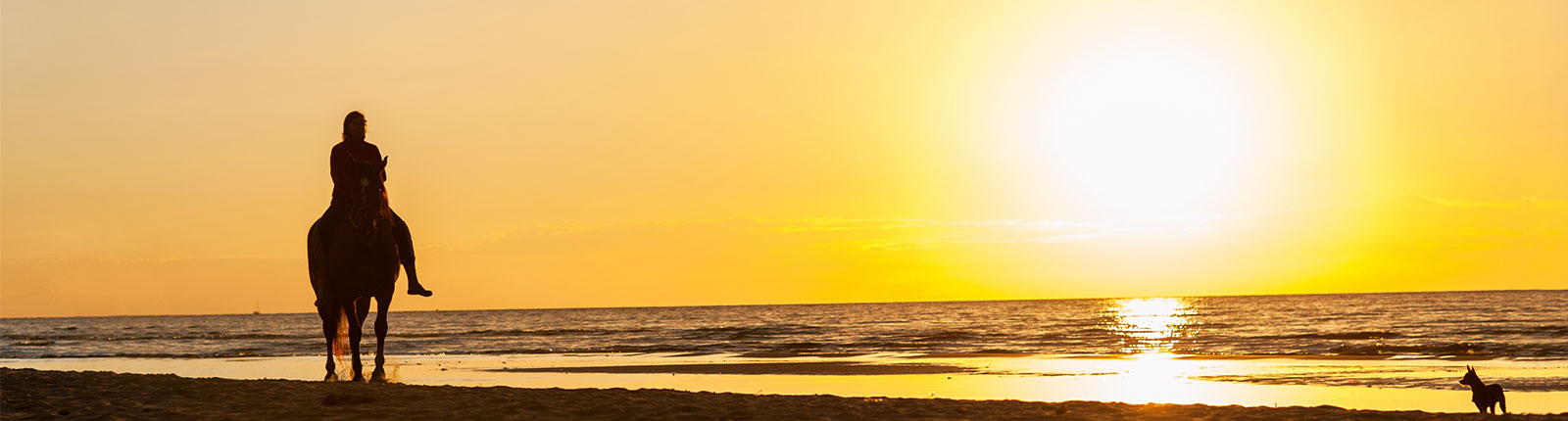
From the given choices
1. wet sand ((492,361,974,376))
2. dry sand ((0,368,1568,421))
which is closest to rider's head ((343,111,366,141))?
dry sand ((0,368,1568,421))

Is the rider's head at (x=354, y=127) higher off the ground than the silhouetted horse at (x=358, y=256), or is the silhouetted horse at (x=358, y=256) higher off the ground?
the rider's head at (x=354, y=127)

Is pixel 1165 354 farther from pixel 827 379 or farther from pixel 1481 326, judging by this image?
pixel 1481 326

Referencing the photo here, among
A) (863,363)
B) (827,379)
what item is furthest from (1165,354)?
(827,379)

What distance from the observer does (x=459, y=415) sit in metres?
11.2

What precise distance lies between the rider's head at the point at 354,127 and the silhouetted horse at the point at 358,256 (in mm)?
607

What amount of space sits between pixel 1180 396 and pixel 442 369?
55.1ft

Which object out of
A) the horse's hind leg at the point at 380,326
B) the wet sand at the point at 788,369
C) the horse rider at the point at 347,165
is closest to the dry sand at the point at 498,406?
the horse's hind leg at the point at 380,326

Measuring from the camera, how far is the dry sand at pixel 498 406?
11289mm

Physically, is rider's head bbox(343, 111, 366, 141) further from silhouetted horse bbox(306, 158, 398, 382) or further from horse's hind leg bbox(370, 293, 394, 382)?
horse's hind leg bbox(370, 293, 394, 382)

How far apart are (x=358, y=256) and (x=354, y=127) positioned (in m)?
1.41

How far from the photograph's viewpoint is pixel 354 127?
46.9ft

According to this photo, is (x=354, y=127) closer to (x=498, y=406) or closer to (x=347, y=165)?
(x=347, y=165)

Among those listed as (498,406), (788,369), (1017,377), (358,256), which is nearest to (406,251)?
A: (358,256)

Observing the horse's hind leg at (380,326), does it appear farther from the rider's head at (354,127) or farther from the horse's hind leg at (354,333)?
the rider's head at (354,127)
